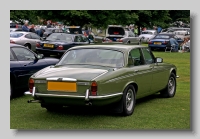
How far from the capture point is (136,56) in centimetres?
910

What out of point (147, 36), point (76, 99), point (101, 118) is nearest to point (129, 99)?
point (101, 118)

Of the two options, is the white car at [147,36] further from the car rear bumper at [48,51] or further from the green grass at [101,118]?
the green grass at [101,118]

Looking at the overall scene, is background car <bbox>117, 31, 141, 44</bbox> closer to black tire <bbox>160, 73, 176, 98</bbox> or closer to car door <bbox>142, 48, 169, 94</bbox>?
black tire <bbox>160, 73, 176, 98</bbox>

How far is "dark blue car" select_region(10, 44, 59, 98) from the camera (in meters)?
9.73

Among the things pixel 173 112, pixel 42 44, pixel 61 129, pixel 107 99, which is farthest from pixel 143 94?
pixel 42 44

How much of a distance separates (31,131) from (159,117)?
2.68 metres

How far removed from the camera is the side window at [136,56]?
883 cm

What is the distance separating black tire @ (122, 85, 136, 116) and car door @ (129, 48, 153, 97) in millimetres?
291

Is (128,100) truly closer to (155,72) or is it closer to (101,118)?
(101,118)

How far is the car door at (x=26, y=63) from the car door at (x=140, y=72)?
2869mm

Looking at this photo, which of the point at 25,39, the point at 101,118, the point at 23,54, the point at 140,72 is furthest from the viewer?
the point at 25,39

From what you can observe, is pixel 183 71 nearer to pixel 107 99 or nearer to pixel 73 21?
pixel 107 99

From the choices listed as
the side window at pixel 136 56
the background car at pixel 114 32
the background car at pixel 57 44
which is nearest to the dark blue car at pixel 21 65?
the side window at pixel 136 56

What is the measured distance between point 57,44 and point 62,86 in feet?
44.9
